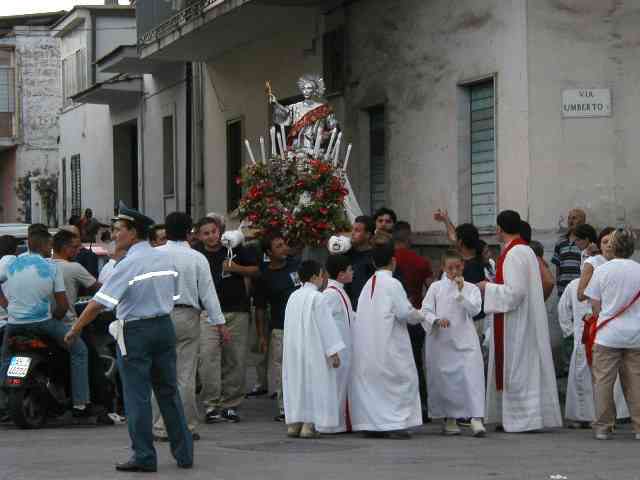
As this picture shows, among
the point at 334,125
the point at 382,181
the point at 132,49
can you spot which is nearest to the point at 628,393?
the point at 334,125

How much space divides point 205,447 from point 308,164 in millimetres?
5021

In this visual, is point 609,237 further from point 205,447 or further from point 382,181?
point 382,181

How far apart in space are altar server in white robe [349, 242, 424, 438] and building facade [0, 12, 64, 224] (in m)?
41.9

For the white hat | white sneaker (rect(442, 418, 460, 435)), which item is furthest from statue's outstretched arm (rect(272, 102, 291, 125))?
white sneaker (rect(442, 418, 460, 435))

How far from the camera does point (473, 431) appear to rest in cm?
1240

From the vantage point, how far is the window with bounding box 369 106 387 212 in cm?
2034

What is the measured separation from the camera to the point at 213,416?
13.5 meters

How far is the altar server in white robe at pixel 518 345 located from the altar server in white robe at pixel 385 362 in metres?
0.84

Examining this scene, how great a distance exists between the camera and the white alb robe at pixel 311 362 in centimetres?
1216

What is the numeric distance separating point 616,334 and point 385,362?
1.93 metres

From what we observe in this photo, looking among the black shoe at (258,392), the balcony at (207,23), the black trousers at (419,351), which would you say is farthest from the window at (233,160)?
the black trousers at (419,351)

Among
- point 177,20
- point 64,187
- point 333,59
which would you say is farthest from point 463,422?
point 64,187

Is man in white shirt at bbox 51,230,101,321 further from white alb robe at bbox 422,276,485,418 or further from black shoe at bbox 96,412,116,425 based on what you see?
white alb robe at bbox 422,276,485,418

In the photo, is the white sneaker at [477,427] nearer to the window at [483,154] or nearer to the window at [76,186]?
the window at [483,154]
